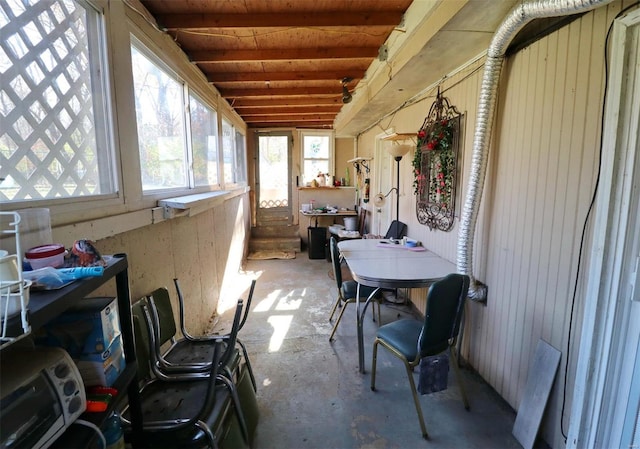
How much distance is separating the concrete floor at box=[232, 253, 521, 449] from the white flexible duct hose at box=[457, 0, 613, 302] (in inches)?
31.1

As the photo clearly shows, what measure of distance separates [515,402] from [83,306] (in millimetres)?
2359

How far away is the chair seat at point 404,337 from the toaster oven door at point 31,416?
1.66 m

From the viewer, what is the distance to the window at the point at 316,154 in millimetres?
6463

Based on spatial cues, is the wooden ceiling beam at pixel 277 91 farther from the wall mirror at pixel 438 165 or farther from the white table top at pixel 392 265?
the white table top at pixel 392 265

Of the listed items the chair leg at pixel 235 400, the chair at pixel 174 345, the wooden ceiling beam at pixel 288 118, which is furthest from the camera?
the wooden ceiling beam at pixel 288 118

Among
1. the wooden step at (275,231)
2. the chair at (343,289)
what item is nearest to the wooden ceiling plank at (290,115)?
the wooden step at (275,231)

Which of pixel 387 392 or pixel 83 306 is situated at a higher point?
pixel 83 306

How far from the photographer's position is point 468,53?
212 centimetres

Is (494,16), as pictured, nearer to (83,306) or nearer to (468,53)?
(468,53)

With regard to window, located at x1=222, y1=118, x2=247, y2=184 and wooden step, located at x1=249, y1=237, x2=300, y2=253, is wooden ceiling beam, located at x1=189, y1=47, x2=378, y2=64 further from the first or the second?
wooden step, located at x1=249, y1=237, x2=300, y2=253

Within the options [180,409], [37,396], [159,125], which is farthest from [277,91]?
[37,396]

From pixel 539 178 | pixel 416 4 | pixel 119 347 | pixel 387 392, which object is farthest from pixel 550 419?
pixel 416 4

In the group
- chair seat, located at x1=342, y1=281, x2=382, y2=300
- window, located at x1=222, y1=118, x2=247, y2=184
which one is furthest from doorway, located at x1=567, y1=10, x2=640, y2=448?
window, located at x1=222, y1=118, x2=247, y2=184

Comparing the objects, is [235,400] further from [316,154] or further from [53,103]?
[316,154]
